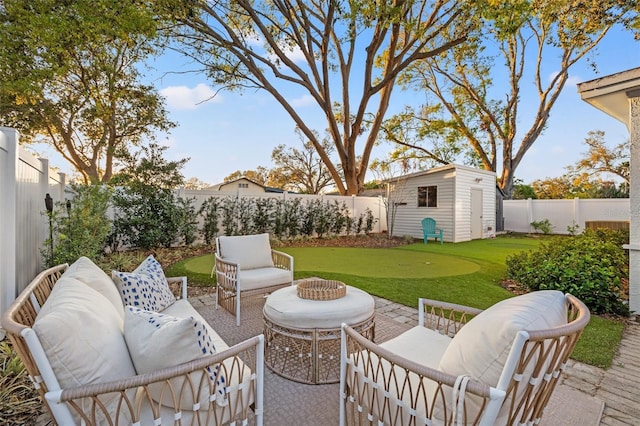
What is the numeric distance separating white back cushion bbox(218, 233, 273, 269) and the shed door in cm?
953

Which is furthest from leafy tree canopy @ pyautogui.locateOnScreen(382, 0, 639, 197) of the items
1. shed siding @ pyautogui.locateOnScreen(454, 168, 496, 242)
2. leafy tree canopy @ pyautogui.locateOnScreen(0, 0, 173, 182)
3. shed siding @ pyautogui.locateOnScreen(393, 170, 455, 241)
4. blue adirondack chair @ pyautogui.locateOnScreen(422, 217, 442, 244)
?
leafy tree canopy @ pyautogui.locateOnScreen(0, 0, 173, 182)

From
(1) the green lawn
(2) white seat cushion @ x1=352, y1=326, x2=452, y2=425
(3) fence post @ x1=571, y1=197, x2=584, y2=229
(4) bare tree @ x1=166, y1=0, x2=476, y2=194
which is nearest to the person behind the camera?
(2) white seat cushion @ x1=352, y1=326, x2=452, y2=425

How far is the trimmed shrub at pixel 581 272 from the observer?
12.1ft

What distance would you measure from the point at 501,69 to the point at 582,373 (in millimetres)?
16678

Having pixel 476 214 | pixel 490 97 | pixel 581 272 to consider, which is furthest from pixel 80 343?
pixel 490 97

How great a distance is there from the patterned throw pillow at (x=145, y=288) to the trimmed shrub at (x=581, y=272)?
4.59m

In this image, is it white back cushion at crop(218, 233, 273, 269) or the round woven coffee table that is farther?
white back cushion at crop(218, 233, 273, 269)

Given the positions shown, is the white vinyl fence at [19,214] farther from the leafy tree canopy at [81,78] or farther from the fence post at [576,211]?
the fence post at [576,211]

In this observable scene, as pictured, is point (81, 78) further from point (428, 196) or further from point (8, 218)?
point (428, 196)

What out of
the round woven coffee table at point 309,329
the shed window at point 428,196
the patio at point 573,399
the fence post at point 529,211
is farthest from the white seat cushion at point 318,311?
the fence post at point 529,211

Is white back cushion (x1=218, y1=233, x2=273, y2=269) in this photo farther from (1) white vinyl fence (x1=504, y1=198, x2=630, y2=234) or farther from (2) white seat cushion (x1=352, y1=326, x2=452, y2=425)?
(1) white vinyl fence (x1=504, y1=198, x2=630, y2=234)

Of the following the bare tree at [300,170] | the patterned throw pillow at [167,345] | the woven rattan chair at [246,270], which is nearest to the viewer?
the patterned throw pillow at [167,345]

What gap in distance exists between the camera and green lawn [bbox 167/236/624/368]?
3.13 metres

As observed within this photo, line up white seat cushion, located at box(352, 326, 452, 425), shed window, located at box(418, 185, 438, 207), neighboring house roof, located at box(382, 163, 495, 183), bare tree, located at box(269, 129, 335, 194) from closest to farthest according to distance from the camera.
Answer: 1. white seat cushion, located at box(352, 326, 452, 425)
2. neighboring house roof, located at box(382, 163, 495, 183)
3. shed window, located at box(418, 185, 438, 207)
4. bare tree, located at box(269, 129, 335, 194)
